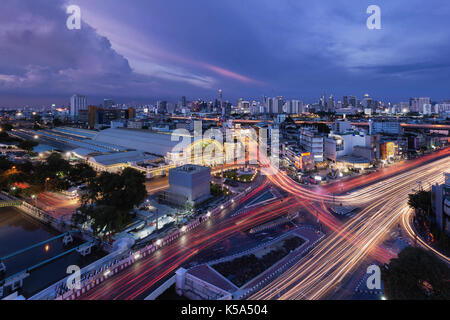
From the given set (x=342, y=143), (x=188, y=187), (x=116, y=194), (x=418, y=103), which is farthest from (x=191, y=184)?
(x=418, y=103)

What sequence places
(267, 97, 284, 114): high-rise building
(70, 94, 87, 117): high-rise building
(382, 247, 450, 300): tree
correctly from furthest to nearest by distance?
1. (267, 97, 284, 114): high-rise building
2. (70, 94, 87, 117): high-rise building
3. (382, 247, 450, 300): tree

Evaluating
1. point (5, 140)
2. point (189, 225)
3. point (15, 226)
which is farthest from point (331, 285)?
point (5, 140)

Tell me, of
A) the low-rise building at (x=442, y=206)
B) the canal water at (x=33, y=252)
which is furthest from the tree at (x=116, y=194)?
the low-rise building at (x=442, y=206)

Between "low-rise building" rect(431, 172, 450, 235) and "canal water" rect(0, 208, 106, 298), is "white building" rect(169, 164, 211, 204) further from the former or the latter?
"low-rise building" rect(431, 172, 450, 235)

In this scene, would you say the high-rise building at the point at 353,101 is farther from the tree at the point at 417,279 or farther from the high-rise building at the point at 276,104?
the tree at the point at 417,279

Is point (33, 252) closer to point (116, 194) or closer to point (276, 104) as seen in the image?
point (116, 194)

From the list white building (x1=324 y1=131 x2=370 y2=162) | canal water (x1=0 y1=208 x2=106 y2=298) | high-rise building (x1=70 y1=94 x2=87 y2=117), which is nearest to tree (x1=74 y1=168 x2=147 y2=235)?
canal water (x1=0 y1=208 x2=106 y2=298)
